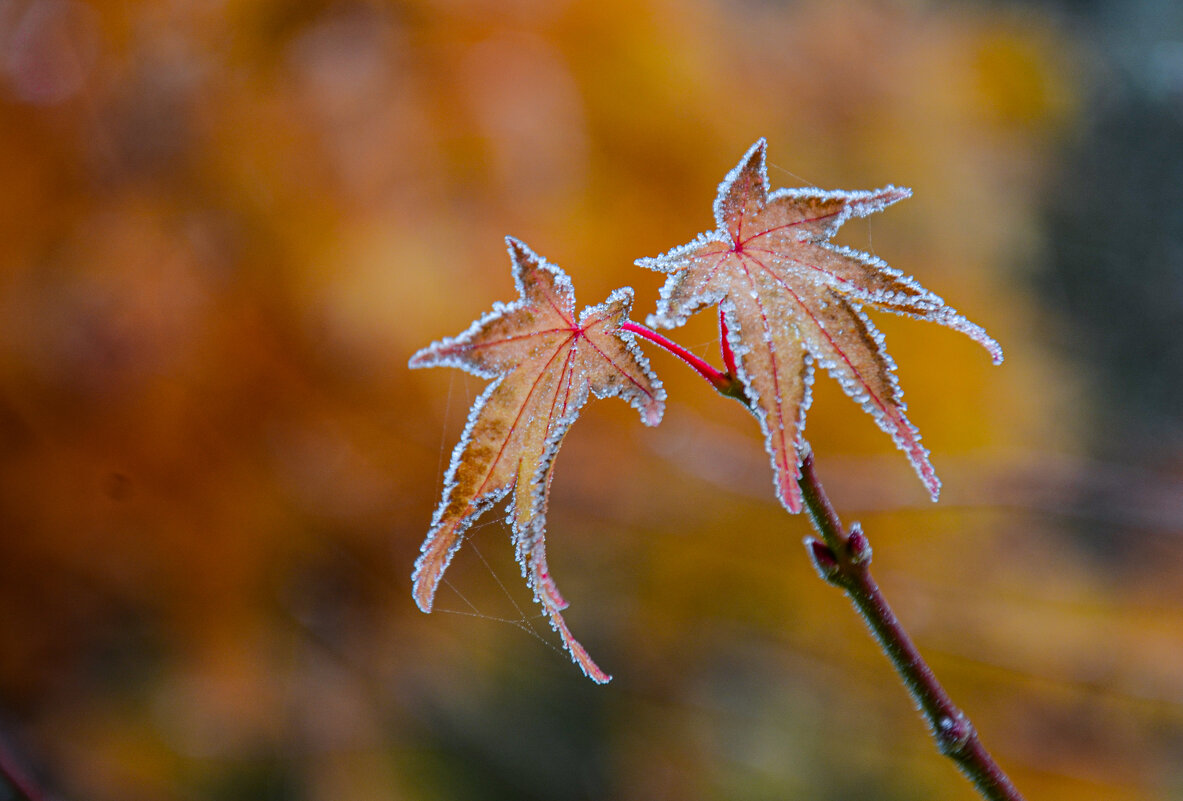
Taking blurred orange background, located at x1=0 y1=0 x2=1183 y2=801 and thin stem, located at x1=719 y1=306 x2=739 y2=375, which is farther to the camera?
blurred orange background, located at x1=0 y1=0 x2=1183 y2=801

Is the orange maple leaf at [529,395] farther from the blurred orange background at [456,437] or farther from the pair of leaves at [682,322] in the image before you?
the blurred orange background at [456,437]

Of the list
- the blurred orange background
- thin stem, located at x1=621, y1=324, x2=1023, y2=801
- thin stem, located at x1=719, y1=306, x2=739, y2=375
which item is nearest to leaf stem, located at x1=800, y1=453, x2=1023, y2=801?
thin stem, located at x1=621, y1=324, x2=1023, y2=801

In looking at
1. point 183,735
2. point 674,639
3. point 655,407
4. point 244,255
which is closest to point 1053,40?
point 674,639

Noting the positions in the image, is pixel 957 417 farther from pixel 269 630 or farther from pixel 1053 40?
pixel 269 630

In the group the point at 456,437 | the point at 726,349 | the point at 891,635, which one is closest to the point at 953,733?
the point at 891,635

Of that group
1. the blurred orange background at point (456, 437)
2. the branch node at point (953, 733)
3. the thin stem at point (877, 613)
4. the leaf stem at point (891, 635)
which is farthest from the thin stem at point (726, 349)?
the blurred orange background at point (456, 437)

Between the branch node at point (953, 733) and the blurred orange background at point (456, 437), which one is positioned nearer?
the branch node at point (953, 733)

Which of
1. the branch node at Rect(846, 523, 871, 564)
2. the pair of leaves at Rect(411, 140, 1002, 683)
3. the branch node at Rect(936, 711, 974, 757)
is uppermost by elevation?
the pair of leaves at Rect(411, 140, 1002, 683)

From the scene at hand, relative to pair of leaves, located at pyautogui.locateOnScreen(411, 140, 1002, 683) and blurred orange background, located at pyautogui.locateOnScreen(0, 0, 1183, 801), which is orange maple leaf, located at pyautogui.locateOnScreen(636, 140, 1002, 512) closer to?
pair of leaves, located at pyautogui.locateOnScreen(411, 140, 1002, 683)
